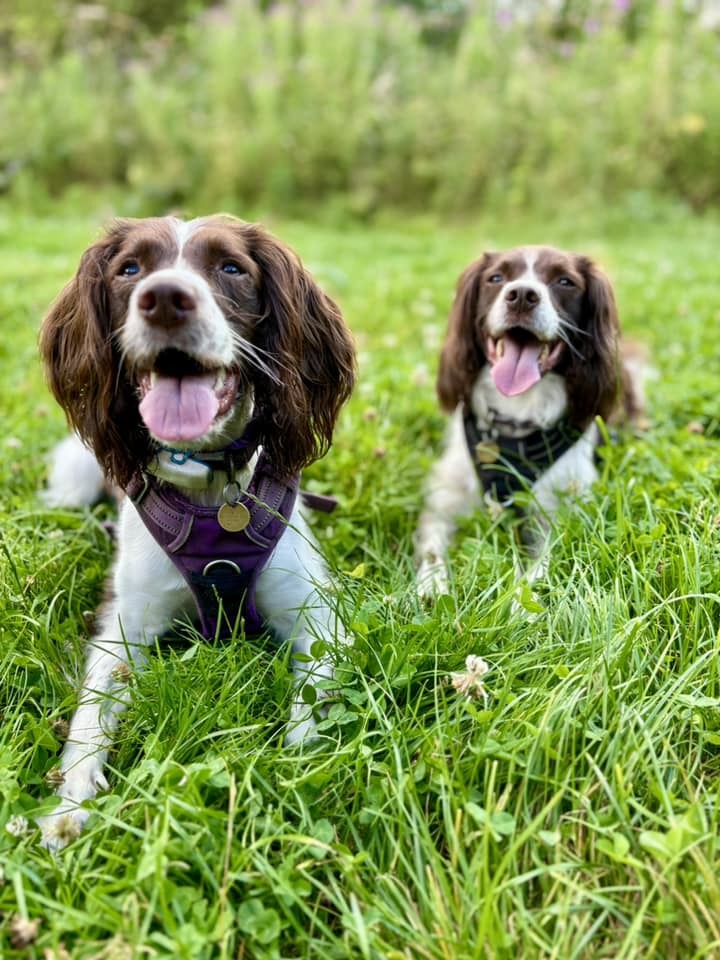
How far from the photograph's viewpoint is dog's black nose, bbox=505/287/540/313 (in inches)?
125

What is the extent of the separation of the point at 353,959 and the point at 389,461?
2223 millimetres

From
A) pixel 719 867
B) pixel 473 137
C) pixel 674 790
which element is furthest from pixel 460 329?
pixel 473 137

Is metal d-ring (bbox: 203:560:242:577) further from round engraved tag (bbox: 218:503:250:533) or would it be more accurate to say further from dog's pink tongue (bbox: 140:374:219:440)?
dog's pink tongue (bbox: 140:374:219:440)

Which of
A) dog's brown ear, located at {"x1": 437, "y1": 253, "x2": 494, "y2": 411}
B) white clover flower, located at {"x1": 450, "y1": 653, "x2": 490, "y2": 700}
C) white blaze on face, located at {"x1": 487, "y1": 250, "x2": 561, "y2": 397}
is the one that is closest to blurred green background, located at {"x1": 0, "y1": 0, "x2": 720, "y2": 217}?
dog's brown ear, located at {"x1": 437, "y1": 253, "x2": 494, "y2": 411}

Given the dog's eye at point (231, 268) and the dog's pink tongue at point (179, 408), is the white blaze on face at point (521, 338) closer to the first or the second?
the dog's eye at point (231, 268)

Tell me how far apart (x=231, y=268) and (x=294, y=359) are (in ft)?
1.01

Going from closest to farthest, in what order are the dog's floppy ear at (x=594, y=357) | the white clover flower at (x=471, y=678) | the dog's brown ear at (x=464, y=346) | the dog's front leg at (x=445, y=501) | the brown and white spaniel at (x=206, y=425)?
the white clover flower at (x=471, y=678), the brown and white spaniel at (x=206, y=425), the dog's front leg at (x=445, y=501), the dog's floppy ear at (x=594, y=357), the dog's brown ear at (x=464, y=346)

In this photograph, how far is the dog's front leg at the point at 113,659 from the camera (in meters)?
1.95

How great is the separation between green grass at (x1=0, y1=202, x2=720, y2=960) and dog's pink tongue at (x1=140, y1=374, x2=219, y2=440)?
0.57 meters

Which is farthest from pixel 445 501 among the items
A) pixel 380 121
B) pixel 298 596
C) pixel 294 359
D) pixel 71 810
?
pixel 380 121

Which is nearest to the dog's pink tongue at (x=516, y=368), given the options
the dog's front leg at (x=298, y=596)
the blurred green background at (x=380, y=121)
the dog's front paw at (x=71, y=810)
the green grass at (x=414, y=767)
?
the green grass at (x=414, y=767)

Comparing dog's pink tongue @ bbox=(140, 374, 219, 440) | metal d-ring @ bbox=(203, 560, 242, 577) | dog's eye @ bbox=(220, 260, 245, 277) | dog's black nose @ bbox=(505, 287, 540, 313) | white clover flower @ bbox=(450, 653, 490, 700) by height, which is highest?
dog's eye @ bbox=(220, 260, 245, 277)

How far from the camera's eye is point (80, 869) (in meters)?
1.71

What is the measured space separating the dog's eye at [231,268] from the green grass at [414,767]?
0.94 meters
